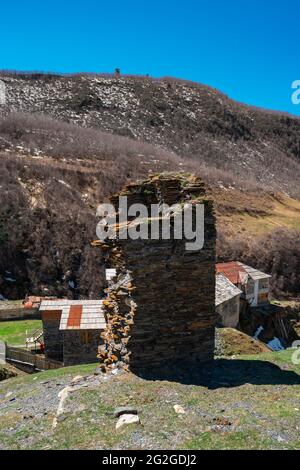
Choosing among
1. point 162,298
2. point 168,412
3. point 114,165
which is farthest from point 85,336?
point 114,165

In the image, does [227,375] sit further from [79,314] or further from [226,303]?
[226,303]

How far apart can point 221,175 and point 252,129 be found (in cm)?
3750

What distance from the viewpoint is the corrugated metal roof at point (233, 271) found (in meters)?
33.2

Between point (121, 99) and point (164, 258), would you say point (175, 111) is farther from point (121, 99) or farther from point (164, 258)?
point (164, 258)

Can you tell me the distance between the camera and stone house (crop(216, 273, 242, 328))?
1032 inches

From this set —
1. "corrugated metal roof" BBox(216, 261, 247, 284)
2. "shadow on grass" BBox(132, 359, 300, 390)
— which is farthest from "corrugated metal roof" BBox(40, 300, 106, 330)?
"corrugated metal roof" BBox(216, 261, 247, 284)

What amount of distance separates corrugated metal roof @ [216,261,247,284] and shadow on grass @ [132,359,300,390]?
20562mm

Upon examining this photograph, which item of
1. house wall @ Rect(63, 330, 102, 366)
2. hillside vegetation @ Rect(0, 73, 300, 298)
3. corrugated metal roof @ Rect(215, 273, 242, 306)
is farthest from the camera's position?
hillside vegetation @ Rect(0, 73, 300, 298)

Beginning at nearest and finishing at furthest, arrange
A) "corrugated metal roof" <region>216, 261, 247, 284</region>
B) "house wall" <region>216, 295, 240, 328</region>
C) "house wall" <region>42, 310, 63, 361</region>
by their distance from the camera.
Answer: "house wall" <region>42, 310, 63, 361</region>
"house wall" <region>216, 295, 240, 328</region>
"corrugated metal roof" <region>216, 261, 247, 284</region>

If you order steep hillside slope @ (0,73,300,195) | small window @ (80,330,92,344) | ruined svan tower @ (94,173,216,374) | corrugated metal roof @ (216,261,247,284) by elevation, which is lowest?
small window @ (80,330,92,344)

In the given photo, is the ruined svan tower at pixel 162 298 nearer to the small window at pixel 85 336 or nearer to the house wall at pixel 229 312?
the small window at pixel 85 336

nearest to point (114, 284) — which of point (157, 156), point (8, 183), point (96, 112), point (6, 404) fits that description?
point (6, 404)

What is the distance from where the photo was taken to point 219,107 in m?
94.9

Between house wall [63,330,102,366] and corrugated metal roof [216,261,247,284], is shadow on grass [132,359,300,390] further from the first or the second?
corrugated metal roof [216,261,247,284]
